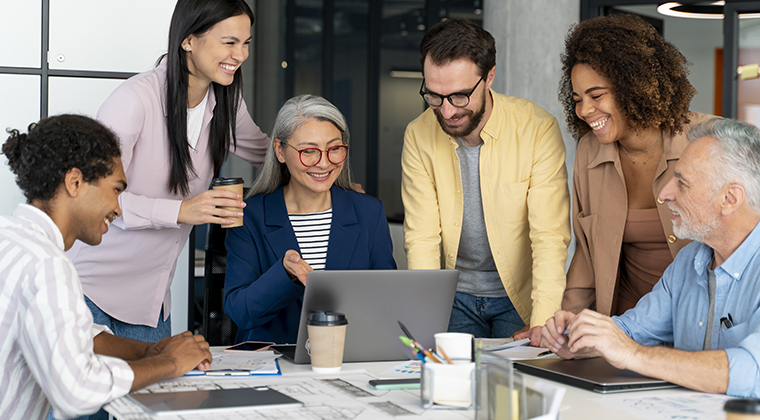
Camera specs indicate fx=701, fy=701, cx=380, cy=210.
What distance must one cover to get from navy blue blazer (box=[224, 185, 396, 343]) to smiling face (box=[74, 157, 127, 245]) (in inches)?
22.1

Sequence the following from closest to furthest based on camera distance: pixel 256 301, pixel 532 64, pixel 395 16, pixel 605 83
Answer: pixel 256 301, pixel 605 83, pixel 532 64, pixel 395 16

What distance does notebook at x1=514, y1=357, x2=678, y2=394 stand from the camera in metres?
1.57

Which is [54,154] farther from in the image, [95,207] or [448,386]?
[448,386]

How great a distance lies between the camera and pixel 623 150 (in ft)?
8.18

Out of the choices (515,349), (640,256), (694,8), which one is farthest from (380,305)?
(694,8)

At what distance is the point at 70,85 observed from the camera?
2934 millimetres

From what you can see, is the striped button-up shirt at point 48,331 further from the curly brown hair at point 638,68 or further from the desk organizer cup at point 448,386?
the curly brown hair at point 638,68

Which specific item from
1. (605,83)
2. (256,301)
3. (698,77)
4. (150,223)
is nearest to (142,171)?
(150,223)

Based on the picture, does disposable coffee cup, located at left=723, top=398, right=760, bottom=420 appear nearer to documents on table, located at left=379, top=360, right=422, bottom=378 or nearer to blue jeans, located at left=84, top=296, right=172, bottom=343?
documents on table, located at left=379, top=360, right=422, bottom=378

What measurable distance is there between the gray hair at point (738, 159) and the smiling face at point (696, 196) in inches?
0.8

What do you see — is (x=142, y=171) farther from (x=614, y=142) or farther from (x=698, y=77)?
(x=698, y=77)

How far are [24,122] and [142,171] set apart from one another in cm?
92

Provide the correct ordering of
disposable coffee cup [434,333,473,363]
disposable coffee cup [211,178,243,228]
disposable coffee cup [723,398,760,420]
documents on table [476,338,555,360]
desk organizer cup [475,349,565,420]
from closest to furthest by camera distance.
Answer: disposable coffee cup [723,398,760,420]
desk organizer cup [475,349,565,420]
disposable coffee cup [434,333,473,363]
documents on table [476,338,555,360]
disposable coffee cup [211,178,243,228]

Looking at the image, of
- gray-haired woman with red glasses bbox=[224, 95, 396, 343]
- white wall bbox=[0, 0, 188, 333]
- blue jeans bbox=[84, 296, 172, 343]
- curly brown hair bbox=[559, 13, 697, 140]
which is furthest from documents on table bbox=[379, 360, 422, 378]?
white wall bbox=[0, 0, 188, 333]
